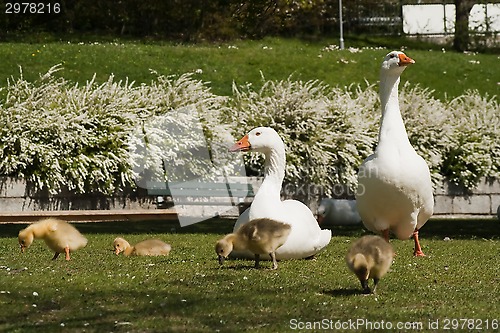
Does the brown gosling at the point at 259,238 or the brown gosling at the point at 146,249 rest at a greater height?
the brown gosling at the point at 259,238

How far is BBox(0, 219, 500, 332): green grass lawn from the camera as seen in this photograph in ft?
20.3

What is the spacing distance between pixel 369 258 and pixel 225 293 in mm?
1185

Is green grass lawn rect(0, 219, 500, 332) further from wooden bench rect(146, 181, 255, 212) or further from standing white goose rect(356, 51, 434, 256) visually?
wooden bench rect(146, 181, 255, 212)

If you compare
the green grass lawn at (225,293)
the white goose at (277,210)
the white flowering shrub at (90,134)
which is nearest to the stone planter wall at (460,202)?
the white flowering shrub at (90,134)

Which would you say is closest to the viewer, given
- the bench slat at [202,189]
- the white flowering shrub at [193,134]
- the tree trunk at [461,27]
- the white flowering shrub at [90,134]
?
the white flowering shrub at [90,134]

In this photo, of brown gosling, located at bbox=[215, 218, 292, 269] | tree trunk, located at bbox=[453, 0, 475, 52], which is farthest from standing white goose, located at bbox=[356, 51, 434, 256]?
tree trunk, located at bbox=[453, 0, 475, 52]

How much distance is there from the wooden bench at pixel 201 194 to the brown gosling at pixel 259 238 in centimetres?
1021

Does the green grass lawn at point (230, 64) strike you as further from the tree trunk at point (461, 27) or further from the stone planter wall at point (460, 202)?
the tree trunk at point (461, 27)

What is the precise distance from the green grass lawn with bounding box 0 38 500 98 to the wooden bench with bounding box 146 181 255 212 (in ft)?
18.1

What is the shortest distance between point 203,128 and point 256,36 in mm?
14561

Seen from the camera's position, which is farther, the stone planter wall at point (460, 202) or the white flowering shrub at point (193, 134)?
the stone planter wall at point (460, 202)

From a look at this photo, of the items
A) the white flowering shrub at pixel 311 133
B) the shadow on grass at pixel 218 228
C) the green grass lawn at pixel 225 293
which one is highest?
the green grass lawn at pixel 225 293

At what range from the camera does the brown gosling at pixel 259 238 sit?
329 inches

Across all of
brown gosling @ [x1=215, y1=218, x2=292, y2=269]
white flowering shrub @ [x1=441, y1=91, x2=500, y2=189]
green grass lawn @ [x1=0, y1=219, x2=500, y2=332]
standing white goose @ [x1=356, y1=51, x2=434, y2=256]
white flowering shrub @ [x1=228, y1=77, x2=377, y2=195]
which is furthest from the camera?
white flowering shrub @ [x1=441, y1=91, x2=500, y2=189]
